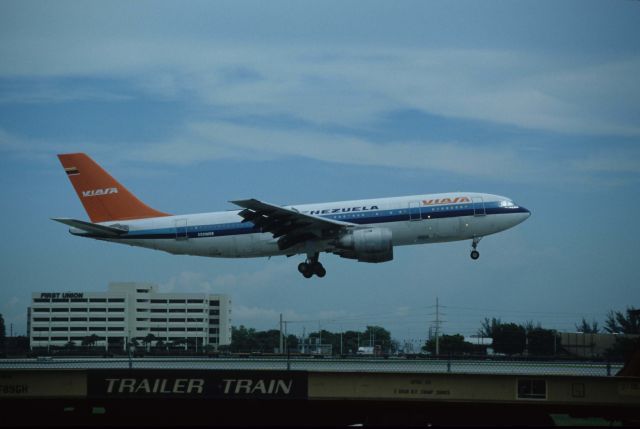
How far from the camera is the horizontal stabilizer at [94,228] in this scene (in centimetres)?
4622

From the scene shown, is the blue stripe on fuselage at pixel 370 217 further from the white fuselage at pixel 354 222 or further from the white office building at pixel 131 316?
the white office building at pixel 131 316

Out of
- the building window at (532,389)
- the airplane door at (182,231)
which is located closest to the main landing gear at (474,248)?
the airplane door at (182,231)

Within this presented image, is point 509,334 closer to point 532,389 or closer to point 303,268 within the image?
point 532,389

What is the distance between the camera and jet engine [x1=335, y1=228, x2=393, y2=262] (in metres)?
43.7

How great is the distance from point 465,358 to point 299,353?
4079 mm

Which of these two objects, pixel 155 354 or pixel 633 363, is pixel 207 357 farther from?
pixel 633 363

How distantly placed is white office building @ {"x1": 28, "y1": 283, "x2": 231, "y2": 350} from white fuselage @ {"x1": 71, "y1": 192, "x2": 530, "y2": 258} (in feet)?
46.1

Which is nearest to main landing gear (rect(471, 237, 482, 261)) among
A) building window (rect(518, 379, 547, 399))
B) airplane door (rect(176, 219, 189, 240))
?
airplane door (rect(176, 219, 189, 240))

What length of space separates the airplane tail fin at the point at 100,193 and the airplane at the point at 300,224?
2.2 inches

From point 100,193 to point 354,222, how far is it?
14.8 meters

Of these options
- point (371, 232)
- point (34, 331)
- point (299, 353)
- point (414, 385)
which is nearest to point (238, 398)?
point (414, 385)

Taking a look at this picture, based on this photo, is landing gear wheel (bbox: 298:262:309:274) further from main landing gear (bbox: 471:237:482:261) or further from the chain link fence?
the chain link fence

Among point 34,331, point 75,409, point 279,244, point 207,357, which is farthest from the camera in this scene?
point 34,331

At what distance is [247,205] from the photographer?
4406 centimetres
